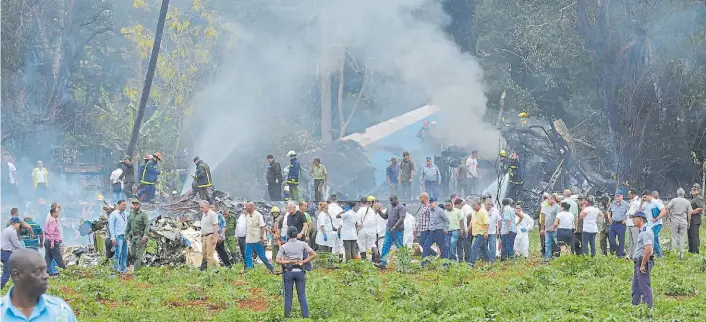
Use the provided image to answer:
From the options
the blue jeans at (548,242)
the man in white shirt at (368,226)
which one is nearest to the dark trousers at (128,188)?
the man in white shirt at (368,226)

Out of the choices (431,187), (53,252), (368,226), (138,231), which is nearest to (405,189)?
(431,187)

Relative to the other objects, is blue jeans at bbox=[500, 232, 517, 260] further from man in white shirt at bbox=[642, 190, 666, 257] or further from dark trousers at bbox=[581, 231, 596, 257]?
man in white shirt at bbox=[642, 190, 666, 257]

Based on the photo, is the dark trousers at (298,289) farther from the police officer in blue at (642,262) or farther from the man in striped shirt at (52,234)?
the man in striped shirt at (52,234)

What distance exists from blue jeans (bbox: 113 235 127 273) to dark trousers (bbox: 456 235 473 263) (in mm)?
6452

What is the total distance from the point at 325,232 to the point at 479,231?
327cm

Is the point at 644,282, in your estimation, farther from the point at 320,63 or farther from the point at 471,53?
the point at 320,63

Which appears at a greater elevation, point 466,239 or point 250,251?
point 466,239

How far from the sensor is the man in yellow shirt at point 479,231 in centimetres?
1953

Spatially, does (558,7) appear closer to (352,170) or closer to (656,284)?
(352,170)

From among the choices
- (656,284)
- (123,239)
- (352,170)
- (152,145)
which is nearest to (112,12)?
(152,145)

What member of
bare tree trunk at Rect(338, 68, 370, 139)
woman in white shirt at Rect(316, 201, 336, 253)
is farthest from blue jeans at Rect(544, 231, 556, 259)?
bare tree trunk at Rect(338, 68, 370, 139)

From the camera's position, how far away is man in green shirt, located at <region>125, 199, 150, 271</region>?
1925 cm

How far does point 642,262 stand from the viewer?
12398 millimetres

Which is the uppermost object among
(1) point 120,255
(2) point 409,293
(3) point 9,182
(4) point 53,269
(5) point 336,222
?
(3) point 9,182
